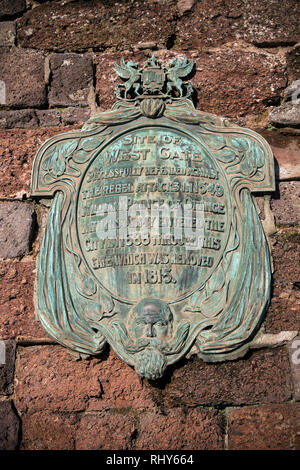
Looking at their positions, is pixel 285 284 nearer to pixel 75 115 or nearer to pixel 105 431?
pixel 105 431

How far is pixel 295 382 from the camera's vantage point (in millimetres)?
2812

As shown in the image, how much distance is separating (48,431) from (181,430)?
25.4 inches

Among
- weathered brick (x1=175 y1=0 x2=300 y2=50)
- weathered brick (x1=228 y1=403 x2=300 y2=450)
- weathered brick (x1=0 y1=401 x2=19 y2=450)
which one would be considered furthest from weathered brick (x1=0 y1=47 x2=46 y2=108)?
weathered brick (x1=228 y1=403 x2=300 y2=450)

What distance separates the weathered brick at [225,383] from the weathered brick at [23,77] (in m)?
1.77

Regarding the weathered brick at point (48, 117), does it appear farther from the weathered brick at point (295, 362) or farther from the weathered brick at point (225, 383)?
the weathered brick at point (295, 362)

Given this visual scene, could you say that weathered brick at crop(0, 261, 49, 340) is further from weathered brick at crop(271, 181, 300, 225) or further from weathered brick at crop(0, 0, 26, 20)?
weathered brick at crop(0, 0, 26, 20)

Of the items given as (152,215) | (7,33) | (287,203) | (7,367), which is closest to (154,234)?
(152,215)

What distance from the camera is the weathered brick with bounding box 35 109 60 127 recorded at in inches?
132

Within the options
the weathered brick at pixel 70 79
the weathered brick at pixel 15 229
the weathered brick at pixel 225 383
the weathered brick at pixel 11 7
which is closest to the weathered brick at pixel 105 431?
the weathered brick at pixel 225 383

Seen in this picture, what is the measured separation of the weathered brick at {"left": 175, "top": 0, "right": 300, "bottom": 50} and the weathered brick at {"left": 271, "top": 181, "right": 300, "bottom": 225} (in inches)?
36.0

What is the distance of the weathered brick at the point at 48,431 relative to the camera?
2.78 meters
